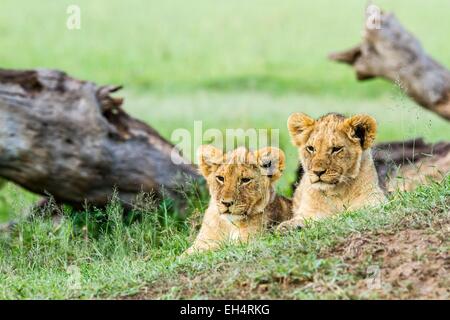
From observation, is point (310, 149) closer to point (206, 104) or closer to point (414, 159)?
point (414, 159)

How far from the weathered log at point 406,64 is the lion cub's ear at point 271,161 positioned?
5.67m

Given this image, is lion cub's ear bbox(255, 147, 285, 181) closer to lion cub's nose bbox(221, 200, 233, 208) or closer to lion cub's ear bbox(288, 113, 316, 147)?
lion cub's ear bbox(288, 113, 316, 147)

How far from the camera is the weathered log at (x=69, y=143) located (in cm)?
1036

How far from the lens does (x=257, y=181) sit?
799 cm

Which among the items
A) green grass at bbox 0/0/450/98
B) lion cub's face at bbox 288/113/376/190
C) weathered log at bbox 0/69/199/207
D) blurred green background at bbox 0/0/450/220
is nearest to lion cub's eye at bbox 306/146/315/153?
lion cub's face at bbox 288/113/376/190

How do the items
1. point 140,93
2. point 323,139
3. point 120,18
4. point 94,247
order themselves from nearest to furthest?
1. point 323,139
2. point 94,247
3. point 140,93
4. point 120,18

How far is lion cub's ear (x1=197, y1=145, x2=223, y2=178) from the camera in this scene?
808 cm

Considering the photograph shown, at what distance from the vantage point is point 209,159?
811 centimetres

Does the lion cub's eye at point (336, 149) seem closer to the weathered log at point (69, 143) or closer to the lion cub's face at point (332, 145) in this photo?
the lion cub's face at point (332, 145)

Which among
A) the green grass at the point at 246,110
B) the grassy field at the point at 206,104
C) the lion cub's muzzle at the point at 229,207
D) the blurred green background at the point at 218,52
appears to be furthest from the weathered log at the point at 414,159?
the blurred green background at the point at 218,52

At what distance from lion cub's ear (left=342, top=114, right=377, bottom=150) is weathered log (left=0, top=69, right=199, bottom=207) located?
261cm

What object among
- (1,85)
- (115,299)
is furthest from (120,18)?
(115,299)

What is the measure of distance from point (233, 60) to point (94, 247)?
57.0 ft
